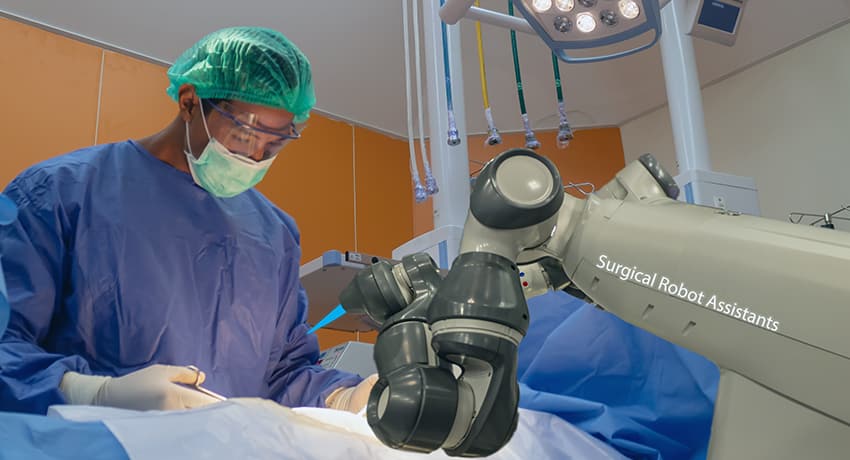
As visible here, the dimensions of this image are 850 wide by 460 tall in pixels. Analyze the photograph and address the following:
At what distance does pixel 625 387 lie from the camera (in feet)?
3.33

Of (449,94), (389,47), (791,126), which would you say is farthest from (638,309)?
(791,126)

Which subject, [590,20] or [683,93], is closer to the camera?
[590,20]

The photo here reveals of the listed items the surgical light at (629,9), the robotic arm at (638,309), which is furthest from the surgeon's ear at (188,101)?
the robotic arm at (638,309)

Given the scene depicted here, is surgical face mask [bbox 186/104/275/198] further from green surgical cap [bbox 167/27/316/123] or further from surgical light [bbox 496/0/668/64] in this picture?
surgical light [bbox 496/0/668/64]

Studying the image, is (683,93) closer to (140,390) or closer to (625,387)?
(625,387)

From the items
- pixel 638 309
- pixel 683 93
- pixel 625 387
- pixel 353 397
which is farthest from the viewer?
pixel 683 93

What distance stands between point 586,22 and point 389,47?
2203 millimetres

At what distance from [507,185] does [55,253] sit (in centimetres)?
94

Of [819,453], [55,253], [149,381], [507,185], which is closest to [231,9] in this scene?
[55,253]

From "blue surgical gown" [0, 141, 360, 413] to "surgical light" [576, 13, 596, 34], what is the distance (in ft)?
2.54

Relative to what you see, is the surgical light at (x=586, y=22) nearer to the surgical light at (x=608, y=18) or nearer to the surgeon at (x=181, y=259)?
the surgical light at (x=608, y=18)

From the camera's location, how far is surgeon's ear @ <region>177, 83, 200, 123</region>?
1.53 metres

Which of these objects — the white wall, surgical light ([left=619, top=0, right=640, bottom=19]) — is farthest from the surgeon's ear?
the white wall

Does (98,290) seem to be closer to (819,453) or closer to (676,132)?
(819,453)
